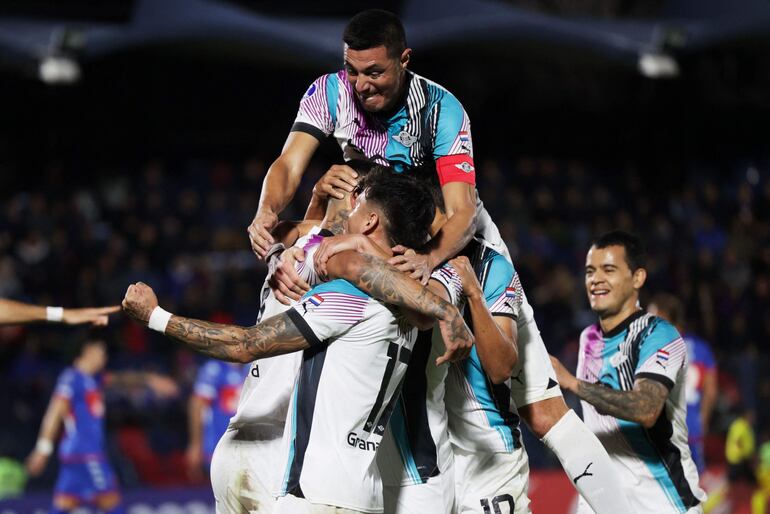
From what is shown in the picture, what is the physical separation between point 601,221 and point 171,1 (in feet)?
21.8

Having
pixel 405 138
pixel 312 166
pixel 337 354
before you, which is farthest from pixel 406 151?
pixel 312 166

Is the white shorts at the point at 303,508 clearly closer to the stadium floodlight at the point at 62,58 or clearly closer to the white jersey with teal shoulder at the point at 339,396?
the white jersey with teal shoulder at the point at 339,396

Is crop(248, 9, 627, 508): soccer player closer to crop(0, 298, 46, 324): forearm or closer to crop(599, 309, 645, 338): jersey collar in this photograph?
crop(599, 309, 645, 338): jersey collar

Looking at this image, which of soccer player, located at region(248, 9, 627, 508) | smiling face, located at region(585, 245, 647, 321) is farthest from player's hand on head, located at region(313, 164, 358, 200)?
smiling face, located at region(585, 245, 647, 321)

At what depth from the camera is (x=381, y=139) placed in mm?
5051

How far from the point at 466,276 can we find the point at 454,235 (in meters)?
0.20

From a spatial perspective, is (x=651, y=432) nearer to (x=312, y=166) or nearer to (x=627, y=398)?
(x=627, y=398)

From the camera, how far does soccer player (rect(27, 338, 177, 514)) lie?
10023mm

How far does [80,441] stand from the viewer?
33.3 ft

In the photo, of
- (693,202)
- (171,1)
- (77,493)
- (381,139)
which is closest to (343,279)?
(381,139)

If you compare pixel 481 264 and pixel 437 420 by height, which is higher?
pixel 481 264

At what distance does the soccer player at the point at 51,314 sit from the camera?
508cm

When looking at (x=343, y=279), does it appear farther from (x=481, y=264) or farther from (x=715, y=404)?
(x=715, y=404)

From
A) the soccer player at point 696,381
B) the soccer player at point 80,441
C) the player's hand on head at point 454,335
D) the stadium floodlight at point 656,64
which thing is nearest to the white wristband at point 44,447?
the soccer player at point 80,441
